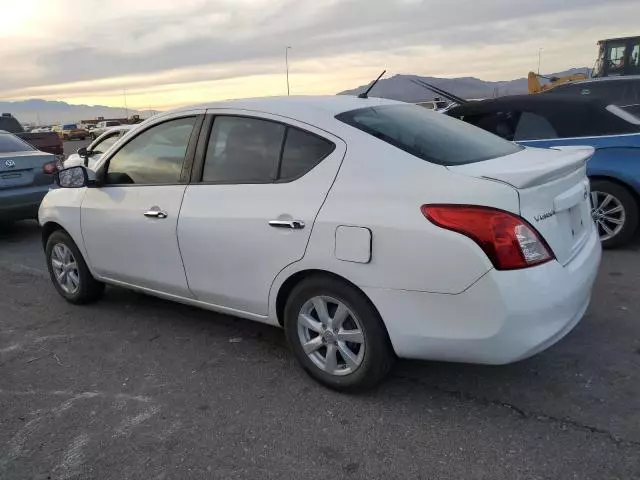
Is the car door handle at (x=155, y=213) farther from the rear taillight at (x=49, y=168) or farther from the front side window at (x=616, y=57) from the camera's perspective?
the front side window at (x=616, y=57)

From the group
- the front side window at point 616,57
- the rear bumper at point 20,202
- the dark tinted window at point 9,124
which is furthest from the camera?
the front side window at point 616,57

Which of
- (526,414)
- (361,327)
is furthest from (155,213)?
(526,414)

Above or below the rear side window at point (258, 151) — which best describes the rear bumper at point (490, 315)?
below

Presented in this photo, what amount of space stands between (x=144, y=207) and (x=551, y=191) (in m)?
2.59

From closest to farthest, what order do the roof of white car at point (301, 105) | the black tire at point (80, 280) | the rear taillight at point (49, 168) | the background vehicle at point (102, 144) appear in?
1. the roof of white car at point (301, 105)
2. the black tire at point (80, 280)
3. the rear taillight at point (49, 168)
4. the background vehicle at point (102, 144)

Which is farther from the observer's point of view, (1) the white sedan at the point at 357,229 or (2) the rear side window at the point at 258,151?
(2) the rear side window at the point at 258,151

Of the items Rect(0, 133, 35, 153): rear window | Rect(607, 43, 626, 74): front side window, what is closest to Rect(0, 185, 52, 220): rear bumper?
Rect(0, 133, 35, 153): rear window

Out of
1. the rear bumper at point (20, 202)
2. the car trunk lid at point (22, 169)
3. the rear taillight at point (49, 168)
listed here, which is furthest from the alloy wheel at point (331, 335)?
the rear taillight at point (49, 168)

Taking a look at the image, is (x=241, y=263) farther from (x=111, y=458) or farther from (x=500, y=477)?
(x=500, y=477)

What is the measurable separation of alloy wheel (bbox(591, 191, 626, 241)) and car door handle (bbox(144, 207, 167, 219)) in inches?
164

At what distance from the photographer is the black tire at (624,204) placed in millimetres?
5605

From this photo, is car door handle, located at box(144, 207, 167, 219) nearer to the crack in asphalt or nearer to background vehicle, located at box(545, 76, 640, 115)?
the crack in asphalt

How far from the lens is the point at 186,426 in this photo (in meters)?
3.00

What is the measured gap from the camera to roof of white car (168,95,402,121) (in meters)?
3.36
